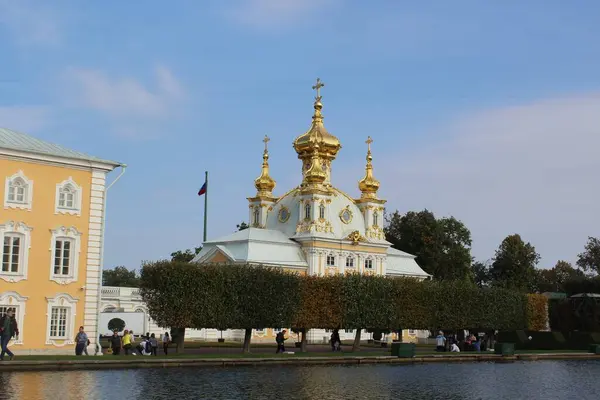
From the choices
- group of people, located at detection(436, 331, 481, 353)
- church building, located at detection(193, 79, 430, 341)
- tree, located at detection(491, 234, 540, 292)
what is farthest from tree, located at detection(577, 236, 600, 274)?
group of people, located at detection(436, 331, 481, 353)

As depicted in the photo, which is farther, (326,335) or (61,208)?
(326,335)

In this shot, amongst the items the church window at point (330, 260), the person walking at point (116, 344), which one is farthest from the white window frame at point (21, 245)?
the church window at point (330, 260)

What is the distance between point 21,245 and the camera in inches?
1668

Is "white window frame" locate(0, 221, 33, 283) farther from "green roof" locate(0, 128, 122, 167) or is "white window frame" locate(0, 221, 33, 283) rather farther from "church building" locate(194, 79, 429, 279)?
"church building" locate(194, 79, 429, 279)

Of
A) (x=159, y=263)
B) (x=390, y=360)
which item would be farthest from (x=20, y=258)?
(x=390, y=360)

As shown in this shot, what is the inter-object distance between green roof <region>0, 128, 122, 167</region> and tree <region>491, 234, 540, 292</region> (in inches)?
3182

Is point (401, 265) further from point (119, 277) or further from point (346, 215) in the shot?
point (119, 277)

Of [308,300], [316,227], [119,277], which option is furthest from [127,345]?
[119,277]

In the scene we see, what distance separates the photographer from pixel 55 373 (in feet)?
98.2

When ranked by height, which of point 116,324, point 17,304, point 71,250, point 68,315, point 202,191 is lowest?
point 116,324

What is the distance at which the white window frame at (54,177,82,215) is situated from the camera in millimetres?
43656

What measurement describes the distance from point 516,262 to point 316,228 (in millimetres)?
45204

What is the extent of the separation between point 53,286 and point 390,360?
17709mm

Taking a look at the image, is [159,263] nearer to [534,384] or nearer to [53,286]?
[53,286]
